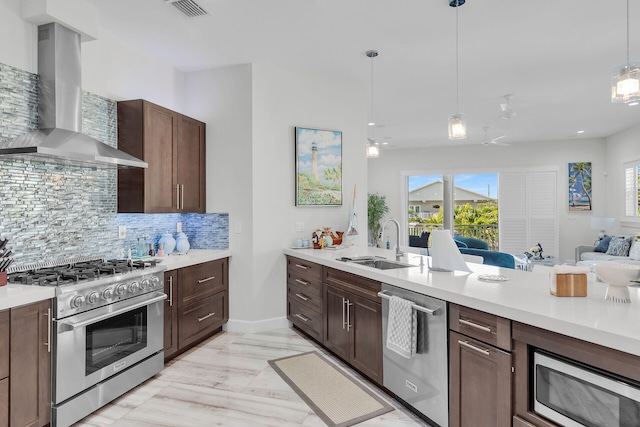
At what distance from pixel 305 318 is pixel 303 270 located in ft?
1.57

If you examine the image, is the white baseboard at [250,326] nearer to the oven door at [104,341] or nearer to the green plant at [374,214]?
the oven door at [104,341]

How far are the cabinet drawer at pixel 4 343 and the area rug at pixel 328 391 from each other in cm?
174

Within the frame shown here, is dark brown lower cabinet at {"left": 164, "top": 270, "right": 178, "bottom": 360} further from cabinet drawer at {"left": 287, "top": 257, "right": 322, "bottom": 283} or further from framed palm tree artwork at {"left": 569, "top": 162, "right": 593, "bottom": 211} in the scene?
framed palm tree artwork at {"left": 569, "top": 162, "right": 593, "bottom": 211}

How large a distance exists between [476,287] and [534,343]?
0.53 metres

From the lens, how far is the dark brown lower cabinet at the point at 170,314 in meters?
3.21

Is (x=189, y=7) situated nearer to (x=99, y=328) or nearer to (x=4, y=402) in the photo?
(x=99, y=328)

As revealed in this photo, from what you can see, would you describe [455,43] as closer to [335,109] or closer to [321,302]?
[335,109]

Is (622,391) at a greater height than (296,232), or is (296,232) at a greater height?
(296,232)

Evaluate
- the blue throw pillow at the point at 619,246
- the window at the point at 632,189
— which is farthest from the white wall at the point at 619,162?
the blue throw pillow at the point at 619,246

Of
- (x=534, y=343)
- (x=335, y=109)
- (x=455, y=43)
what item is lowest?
(x=534, y=343)

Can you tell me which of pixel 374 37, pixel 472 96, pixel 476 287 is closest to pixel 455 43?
pixel 374 37

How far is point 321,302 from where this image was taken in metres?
3.57

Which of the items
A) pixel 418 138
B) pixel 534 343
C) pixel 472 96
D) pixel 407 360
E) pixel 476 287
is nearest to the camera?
pixel 534 343

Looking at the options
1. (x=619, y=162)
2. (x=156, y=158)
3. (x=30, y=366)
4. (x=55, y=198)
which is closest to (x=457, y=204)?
(x=619, y=162)
